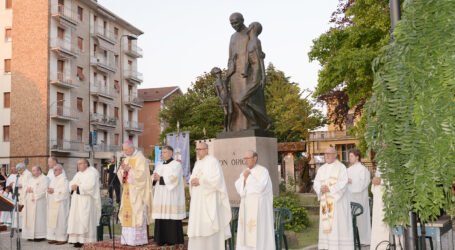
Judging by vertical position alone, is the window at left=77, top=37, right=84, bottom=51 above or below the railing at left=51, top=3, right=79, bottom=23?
below

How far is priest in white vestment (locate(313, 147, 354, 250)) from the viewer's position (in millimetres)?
7980

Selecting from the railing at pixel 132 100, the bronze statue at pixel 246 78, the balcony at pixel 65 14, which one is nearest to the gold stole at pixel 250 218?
the bronze statue at pixel 246 78

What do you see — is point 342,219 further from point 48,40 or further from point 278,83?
point 48,40

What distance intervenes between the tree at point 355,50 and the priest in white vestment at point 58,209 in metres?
10.8

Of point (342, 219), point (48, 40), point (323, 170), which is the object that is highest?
point (48, 40)

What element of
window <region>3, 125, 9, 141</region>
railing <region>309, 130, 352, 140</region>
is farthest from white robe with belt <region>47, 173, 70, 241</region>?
railing <region>309, 130, 352, 140</region>

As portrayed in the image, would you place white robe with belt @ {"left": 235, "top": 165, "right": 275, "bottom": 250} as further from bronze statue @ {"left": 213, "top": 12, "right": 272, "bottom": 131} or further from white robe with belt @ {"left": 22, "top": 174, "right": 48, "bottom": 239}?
white robe with belt @ {"left": 22, "top": 174, "right": 48, "bottom": 239}

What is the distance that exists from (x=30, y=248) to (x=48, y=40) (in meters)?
31.3

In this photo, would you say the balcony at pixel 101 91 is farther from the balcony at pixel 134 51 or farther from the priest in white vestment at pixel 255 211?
the priest in white vestment at pixel 255 211

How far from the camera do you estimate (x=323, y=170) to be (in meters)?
Answer: 8.48

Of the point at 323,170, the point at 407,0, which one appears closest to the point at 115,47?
the point at 323,170

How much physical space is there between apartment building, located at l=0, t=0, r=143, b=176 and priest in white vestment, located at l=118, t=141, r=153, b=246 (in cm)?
2825

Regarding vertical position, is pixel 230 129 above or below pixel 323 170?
above

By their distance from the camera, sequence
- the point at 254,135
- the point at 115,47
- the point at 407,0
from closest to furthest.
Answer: the point at 407,0, the point at 254,135, the point at 115,47
